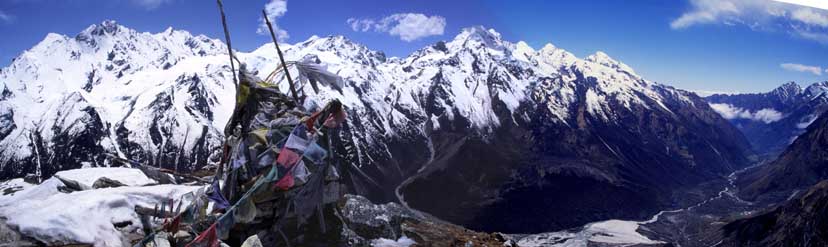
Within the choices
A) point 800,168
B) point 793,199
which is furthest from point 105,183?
point 800,168

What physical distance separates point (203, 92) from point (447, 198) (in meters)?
43.4

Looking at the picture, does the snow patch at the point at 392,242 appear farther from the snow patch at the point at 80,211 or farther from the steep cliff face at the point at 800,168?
the steep cliff face at the point at 800,168

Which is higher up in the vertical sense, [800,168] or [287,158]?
[800,168]

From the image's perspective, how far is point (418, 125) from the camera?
107m

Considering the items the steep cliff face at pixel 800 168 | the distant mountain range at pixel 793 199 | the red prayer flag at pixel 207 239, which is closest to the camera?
the red prayer flag at pixel 207 239

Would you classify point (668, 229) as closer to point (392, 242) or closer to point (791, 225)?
point (791, 225)

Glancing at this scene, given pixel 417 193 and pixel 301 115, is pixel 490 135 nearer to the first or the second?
pixel 417 193

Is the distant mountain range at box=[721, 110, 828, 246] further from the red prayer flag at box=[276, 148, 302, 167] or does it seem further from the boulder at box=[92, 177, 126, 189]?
the boulder at box=[92, 177, 126, 189]

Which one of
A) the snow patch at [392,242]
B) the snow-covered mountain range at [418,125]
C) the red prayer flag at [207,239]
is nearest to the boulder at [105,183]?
the red prayer flag at [207,239]

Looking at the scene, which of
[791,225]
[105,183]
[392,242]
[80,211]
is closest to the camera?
[80,211]

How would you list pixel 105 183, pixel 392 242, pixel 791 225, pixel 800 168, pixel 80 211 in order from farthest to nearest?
pixel 800 168, pixel 791 225, pixel 392 242, pixel 105 183, pixel 80 211

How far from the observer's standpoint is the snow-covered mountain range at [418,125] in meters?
61.0

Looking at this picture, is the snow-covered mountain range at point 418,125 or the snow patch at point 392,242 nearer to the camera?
the snow patch at point 392,242

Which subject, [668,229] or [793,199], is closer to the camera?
[793,199]
